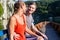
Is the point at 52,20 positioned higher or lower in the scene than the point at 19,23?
lower

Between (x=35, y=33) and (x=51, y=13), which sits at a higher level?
(x=35, y=33)

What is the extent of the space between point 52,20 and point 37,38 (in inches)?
389

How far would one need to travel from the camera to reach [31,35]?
8.72 ft

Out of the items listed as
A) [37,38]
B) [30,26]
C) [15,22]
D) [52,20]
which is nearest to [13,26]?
[15,22]

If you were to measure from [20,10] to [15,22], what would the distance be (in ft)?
0.38

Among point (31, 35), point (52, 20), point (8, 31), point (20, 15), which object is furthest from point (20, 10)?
point (52, 20)

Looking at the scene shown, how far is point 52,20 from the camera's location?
12406 mm

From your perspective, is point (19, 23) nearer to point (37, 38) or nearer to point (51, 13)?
point (37, 38)

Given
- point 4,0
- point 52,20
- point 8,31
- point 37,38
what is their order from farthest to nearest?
point 52,20
point 4,0
point 37,38
point 8,31

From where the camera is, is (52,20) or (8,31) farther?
(52,20)

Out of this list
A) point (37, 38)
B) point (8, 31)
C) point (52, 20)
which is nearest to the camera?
point (8, 31)

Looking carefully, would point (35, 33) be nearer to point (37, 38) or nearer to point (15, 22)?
point (37, 38)

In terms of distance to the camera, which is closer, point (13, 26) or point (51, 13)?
point (13, 26)

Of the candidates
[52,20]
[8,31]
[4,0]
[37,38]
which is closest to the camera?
[8,31]
